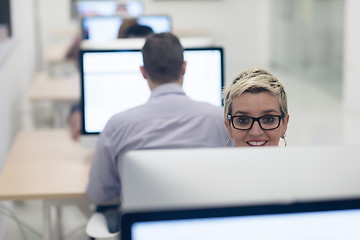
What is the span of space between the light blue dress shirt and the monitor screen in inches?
21.6

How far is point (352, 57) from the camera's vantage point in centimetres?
735

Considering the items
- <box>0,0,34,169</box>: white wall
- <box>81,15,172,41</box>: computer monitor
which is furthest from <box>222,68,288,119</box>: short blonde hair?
<box>81,15,172,41</box>: computer monitor

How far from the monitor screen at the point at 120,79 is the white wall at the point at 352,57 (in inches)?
178

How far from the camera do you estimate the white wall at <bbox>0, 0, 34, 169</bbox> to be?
150 inches

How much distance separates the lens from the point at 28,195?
8.36 ft

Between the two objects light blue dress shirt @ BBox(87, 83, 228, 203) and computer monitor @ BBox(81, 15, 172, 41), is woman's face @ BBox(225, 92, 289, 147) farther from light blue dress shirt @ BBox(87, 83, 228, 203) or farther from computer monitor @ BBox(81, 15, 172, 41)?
computer monitor @ BBox(81, 15, 172, 41)

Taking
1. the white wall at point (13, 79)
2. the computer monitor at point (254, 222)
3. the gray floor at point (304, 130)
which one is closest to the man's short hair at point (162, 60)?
the gray floor at point (304, 130)

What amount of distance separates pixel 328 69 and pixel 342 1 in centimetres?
119

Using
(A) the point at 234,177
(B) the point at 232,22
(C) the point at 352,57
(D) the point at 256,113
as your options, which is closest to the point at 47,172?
(D) the point at 256,113

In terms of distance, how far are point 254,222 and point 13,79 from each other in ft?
12.8

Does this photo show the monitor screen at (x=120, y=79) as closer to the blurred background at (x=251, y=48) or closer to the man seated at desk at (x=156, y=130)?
the man seated at desk at (x=156, y=130)

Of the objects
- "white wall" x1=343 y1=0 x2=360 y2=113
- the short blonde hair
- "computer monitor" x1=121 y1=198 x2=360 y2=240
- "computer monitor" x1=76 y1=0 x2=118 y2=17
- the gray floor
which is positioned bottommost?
the gray floor

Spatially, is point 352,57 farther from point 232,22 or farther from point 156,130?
point 156,130

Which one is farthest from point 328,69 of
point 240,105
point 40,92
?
point 240,105
